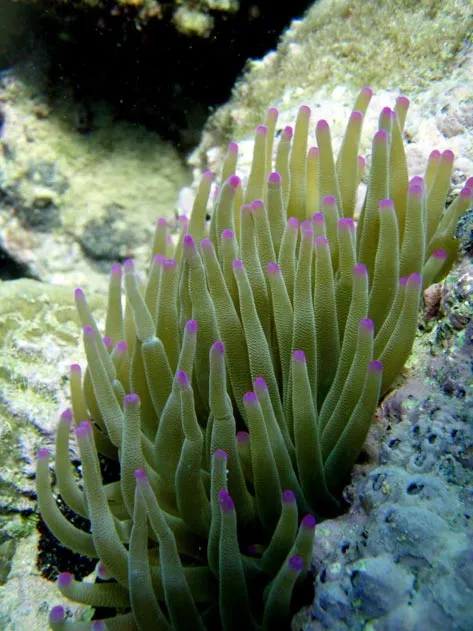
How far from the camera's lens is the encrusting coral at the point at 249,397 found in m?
1.52

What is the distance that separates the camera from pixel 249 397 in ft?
4.87

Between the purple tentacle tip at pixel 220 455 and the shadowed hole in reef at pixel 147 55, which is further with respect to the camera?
the shadowed hole in reef at pixel 147 55

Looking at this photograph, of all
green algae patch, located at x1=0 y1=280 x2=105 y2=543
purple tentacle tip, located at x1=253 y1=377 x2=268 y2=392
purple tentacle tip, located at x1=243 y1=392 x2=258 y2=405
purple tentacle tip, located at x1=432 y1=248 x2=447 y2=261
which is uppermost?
purple tentacle tip, located at x1=432 y1=248 x2=447 y2=261

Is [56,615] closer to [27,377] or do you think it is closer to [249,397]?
[249,397]

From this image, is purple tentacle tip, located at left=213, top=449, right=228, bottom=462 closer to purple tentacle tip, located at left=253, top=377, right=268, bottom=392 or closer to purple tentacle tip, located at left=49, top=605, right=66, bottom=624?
purple tentacle tip, located at left=253, top=377, right=268, bottom=392

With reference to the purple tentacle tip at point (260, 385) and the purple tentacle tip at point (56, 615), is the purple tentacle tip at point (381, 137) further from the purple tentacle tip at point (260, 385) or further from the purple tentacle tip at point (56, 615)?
the purple tentacle tip at point (56, 615)

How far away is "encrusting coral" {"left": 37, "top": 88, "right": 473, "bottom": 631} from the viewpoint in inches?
60.0

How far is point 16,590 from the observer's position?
2326mm

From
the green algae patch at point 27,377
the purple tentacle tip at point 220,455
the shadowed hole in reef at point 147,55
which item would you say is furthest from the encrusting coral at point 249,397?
the shadowed hole in reef at point 147,55

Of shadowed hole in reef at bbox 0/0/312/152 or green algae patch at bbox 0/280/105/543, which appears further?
shadowed hole in reef at bbox 0/0/312/152

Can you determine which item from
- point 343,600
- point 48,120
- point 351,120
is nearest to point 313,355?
point 343,600

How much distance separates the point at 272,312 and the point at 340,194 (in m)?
0.65

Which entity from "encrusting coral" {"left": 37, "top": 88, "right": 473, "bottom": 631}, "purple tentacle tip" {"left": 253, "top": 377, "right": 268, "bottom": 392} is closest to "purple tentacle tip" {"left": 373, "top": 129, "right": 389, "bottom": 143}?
"encrusting coral" {"left": 37, "top": 88, "right": 473, "bottom": 631}

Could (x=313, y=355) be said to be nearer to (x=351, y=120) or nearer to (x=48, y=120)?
(x=351, y=120)
